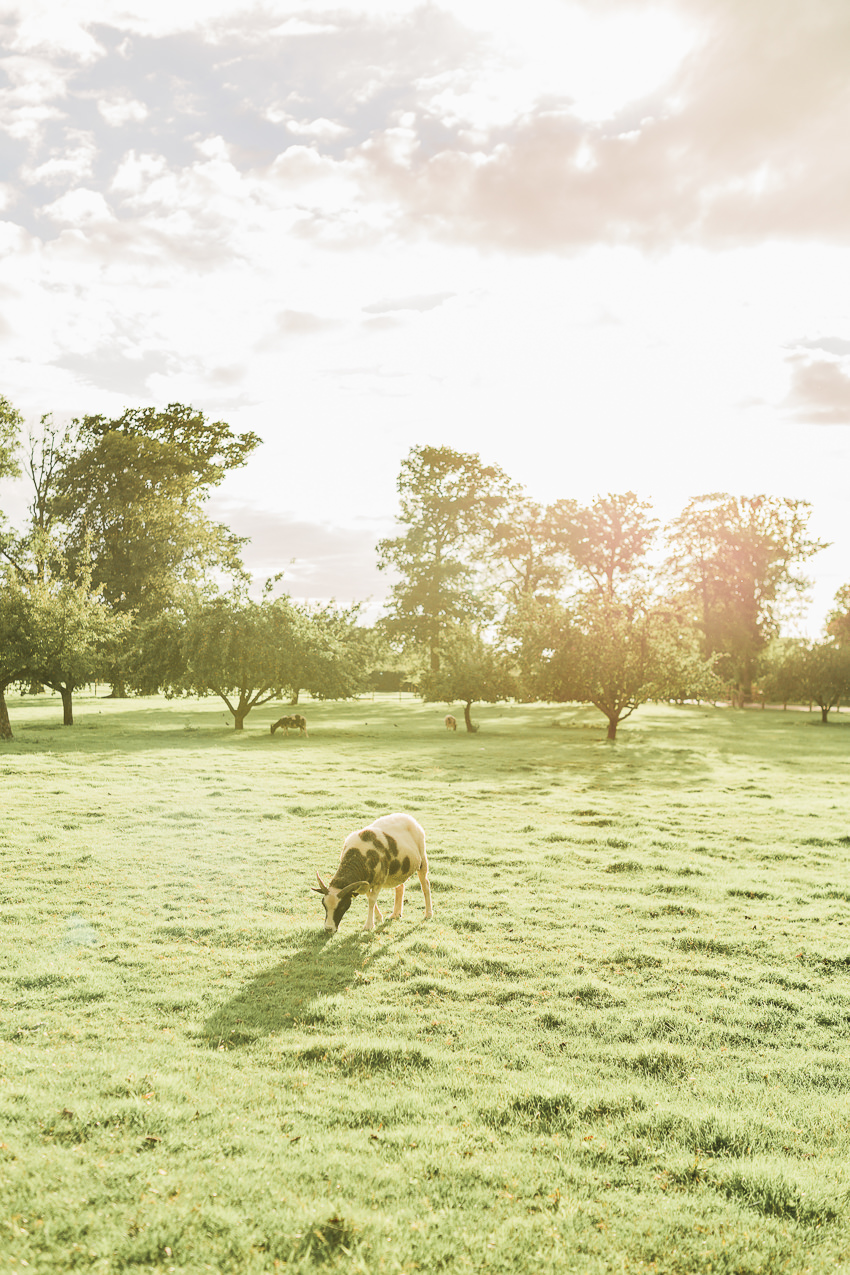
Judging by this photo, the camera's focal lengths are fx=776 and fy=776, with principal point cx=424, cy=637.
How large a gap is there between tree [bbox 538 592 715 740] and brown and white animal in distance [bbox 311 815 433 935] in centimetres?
2972

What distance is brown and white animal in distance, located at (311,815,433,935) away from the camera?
10664 mm

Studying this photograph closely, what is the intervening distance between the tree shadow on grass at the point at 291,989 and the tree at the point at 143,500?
49.5 m

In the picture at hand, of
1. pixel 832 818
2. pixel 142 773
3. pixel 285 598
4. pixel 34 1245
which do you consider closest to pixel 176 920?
pixel 34 1245

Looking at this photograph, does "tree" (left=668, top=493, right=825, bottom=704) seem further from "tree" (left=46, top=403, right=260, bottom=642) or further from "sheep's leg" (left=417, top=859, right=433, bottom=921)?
"sheep's leg" (left=417, top=859, right=433, bottom=921)

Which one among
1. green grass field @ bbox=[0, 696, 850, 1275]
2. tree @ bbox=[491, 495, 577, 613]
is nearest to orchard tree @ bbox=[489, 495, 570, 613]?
tree @ bbox=[491, 495, 577, 613]

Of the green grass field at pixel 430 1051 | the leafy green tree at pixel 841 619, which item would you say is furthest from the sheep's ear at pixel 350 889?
the leafy green tree at pixel 841 619

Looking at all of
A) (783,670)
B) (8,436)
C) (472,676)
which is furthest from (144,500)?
(783,670)

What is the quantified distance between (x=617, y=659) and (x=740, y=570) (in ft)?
129

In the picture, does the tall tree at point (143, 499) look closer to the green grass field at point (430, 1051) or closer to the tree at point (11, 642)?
the tree at point (11, 642)

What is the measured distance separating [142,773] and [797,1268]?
76.9ft

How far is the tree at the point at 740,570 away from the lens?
236ft

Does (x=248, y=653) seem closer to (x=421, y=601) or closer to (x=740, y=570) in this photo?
(x=421, y=601)

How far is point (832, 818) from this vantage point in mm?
20219

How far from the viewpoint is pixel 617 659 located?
3956cm
